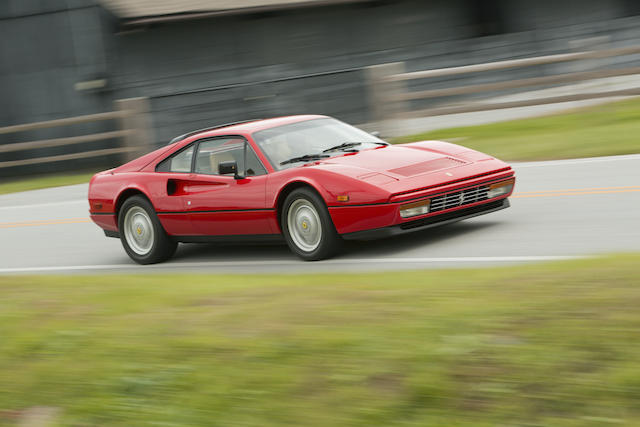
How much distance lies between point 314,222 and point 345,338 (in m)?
3.41

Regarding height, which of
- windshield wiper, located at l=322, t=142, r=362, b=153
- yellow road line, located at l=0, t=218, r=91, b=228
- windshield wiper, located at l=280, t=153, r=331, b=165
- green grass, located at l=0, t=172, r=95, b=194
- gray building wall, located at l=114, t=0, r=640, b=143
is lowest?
yellow road line, located at l=0, t=218, r=91, b=228

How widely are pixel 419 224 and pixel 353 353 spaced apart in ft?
11.6

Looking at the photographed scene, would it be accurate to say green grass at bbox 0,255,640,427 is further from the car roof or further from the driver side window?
the car roof

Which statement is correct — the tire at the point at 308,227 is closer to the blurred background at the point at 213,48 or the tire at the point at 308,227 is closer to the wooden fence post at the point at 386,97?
the wooden fence post at the point at 386,97

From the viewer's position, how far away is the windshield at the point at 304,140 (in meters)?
8.62

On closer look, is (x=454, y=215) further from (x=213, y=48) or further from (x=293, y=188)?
(x=213, y=48)

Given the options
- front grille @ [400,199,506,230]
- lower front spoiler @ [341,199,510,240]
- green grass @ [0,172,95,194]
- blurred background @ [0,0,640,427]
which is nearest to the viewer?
blurred background @ [0,0,640,427]

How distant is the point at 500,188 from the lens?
8.52 metres

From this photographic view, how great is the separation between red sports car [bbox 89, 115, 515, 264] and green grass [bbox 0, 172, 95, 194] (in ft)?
29.5

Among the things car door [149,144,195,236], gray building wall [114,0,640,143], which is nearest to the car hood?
car door [149,144,195,236]

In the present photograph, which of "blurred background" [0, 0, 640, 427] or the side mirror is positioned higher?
the side mirror

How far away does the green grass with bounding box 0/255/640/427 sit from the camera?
3.98 m

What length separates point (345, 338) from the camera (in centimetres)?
482

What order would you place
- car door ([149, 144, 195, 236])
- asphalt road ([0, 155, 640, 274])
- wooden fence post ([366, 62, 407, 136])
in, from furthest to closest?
wooden fence post ([366, 62, 407, 136]), car door ([149, 144, 195, 236]), asphalt road ([0, 155, 640, 274])
